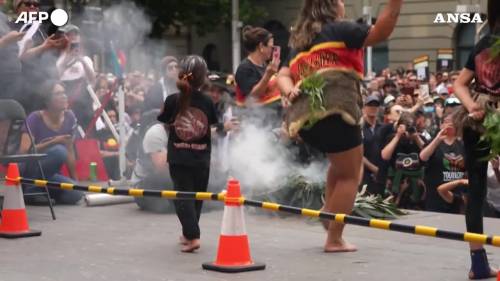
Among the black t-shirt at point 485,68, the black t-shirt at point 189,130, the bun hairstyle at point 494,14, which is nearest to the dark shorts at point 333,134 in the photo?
the black t-shirt at point 189,130

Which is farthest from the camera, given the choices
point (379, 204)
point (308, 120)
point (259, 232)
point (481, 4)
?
point (481, 4)

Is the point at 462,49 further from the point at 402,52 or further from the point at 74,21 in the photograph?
the point at 74,21

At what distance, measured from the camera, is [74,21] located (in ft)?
52.7

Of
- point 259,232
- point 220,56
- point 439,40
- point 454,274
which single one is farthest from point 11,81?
point 220,56

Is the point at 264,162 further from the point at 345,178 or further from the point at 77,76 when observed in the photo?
the point at 77,76

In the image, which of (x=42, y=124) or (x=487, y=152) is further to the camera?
(x=42, y=124)

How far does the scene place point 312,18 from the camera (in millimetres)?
8164

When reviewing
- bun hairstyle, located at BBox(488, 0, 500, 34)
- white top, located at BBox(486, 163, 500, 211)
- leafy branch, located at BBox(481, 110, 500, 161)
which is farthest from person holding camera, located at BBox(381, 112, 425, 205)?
leafy branch, located at BBox(481, 110, 500, 161)

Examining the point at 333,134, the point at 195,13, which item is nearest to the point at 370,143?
the point at 333,134

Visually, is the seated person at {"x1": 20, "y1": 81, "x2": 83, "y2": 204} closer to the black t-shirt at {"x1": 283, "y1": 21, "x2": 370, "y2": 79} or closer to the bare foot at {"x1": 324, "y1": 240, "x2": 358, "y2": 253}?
the bare foot at {"x1": 324, "y1": 240, "x2": 358, "y2": 253}

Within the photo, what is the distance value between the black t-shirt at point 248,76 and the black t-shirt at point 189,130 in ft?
5.72

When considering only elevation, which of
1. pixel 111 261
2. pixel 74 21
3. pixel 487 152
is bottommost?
pixel 111 261

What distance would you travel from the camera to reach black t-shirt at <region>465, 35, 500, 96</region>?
22.2ft

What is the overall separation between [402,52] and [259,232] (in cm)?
3373
